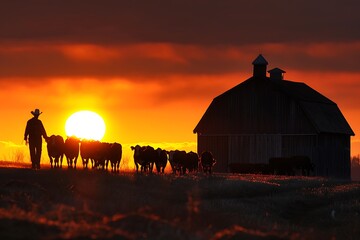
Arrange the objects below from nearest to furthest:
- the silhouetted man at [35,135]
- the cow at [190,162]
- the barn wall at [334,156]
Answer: the silhouetted man at [35,135]
the cow at [190,162]
the barn wall at [334,156]

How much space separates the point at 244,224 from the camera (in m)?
22.0

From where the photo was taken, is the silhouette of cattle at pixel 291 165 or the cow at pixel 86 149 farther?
the silhouette of cattle at pixel 291 165

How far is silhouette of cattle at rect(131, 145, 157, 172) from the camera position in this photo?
40812 mm

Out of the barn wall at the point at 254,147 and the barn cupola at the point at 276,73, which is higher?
the barn cupola at the point at 276,73

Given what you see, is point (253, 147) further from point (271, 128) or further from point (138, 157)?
point (138, 157)

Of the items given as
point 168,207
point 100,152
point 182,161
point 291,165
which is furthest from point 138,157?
point 291,165

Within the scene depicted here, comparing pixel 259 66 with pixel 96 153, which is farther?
pixel 259 66

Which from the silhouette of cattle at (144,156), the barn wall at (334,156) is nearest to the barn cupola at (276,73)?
the barn wall at (334,156)

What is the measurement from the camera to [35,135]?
36969 millimetres

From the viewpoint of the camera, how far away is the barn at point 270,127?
62031 millimetres

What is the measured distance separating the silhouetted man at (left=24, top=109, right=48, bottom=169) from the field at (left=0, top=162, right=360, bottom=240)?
3.39 meters

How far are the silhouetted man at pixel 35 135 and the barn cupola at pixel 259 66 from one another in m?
34.4

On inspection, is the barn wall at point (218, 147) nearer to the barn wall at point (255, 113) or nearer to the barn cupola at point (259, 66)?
the barn wall at point (255, 113)

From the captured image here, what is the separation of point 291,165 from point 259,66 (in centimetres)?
1241
